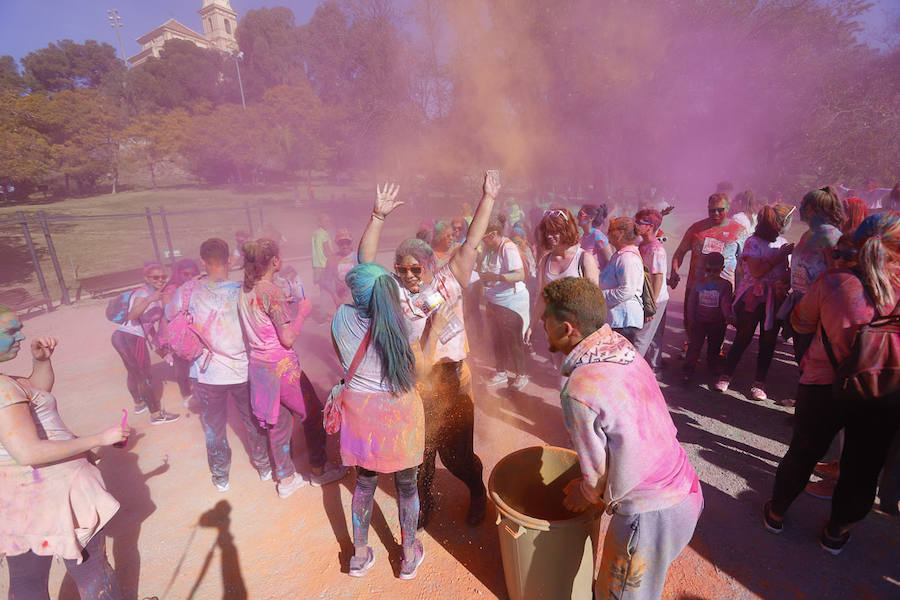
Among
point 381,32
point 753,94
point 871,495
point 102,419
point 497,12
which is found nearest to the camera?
point 871,495

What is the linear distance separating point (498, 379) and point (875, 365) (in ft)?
11.7

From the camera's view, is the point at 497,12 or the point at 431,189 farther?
the point at 431,189

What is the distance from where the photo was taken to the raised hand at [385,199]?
3284mm

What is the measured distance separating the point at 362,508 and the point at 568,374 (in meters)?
1.63

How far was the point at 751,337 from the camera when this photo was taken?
458 cm

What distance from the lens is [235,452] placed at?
4246mm

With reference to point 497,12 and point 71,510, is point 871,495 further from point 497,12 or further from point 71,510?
point 497,12

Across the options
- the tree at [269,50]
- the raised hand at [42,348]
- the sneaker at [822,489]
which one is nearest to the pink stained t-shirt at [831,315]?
the sneaker at [822,489]

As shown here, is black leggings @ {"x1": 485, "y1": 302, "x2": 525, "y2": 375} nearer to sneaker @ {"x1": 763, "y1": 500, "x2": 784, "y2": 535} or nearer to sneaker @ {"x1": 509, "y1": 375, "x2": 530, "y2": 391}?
sneaker @ {"x1": 509, "y1": 375, "x2": 530, "y2": 391}

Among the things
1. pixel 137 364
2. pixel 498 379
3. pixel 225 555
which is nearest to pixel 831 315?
pixel 498 379

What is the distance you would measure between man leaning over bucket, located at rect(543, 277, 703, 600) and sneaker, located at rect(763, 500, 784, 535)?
5.15 ft

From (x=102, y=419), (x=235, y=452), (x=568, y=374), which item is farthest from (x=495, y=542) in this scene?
(x=102, y=419)

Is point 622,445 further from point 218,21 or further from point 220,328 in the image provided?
point 218,21

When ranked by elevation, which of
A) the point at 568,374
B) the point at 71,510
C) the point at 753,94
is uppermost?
the point at 753,94
